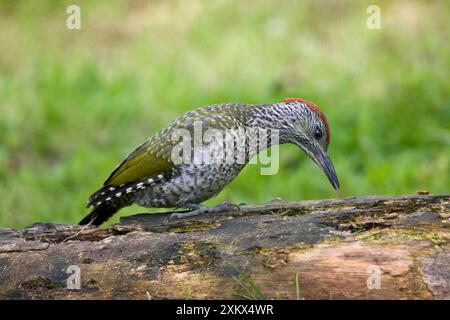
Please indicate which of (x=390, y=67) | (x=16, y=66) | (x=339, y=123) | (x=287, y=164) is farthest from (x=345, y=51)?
(x=16, y=66)

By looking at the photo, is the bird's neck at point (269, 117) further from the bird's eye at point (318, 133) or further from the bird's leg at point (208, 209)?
the bird's leg at point (208, 209)

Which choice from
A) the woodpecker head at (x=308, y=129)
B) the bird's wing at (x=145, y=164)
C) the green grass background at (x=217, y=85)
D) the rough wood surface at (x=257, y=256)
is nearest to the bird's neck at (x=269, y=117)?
the woodpecker head at (x=308, y=129)

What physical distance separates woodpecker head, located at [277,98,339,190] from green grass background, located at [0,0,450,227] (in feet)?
4.93

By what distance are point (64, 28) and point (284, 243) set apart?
6.41 m

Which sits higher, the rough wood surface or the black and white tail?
the black and white tail

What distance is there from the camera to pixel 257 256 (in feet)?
13.3

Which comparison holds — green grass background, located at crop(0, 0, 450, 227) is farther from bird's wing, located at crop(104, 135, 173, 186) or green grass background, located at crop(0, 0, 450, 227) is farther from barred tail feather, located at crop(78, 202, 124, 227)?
bird's wing, located at crop(104, 135, 173, 186)

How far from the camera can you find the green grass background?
727cm

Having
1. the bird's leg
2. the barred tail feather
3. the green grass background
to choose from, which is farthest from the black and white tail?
the green grass background

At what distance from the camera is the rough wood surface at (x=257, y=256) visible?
3832 mm

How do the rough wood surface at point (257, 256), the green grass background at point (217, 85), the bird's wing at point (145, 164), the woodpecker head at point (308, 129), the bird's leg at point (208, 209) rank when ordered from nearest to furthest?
the rough wood surface at point (257, 256), the bird's leg at point (208, 209), the bird's wing at point (145, 164), the woodpecker head at point (308, 129), the green grass background at point (217, 85)

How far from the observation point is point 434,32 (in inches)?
345

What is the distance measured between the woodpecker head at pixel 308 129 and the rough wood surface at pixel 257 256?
89cm
